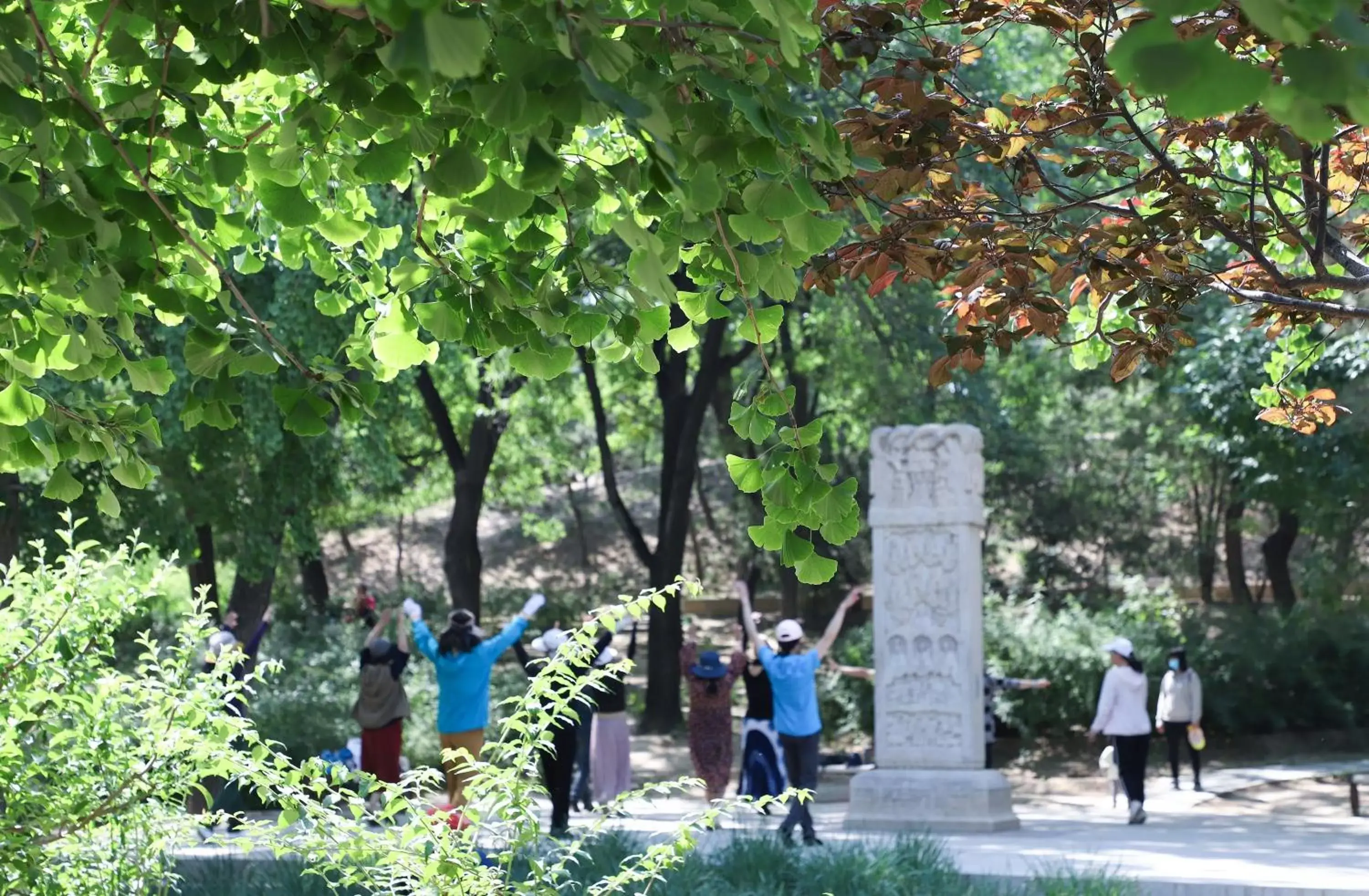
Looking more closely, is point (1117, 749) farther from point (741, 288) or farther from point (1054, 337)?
point (741, 288)

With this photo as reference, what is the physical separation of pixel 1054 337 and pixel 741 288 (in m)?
1.52

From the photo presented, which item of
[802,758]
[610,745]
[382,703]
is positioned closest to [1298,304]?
[802,758]

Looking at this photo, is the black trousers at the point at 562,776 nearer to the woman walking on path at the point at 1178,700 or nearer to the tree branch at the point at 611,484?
the woman walking on path at the point at 1178,700

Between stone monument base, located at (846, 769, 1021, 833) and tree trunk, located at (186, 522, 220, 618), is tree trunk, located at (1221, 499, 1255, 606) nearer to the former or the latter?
stone monument base, located at (846, 769, 1021, 833)

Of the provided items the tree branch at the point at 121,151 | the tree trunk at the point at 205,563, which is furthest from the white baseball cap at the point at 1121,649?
the tree branch at the point at 121,151

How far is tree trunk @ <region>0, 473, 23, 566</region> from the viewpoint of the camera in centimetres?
1397

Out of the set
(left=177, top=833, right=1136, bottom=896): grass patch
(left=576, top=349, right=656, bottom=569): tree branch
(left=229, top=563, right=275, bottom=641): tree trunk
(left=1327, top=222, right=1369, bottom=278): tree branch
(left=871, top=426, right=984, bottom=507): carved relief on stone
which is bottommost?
(left=177, top=833, right=1136, bottom=896): grass patch

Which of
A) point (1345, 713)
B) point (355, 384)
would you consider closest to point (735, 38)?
point (355, 384)

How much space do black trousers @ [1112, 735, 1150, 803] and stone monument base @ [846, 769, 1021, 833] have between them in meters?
1.11

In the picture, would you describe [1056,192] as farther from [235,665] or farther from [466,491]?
[466,491]

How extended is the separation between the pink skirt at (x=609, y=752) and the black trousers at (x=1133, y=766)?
449cm

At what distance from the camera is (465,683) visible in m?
11.3

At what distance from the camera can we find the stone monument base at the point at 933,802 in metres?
13.7

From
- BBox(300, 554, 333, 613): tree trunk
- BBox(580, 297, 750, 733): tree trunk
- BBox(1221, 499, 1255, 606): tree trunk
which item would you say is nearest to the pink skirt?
BBox(580, 297, 750, 733): tree trunk
